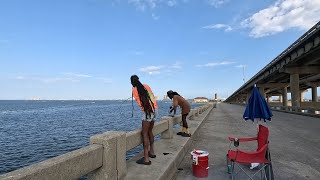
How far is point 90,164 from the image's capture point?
12.4 ft

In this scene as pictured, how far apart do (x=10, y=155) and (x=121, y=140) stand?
18203 mm

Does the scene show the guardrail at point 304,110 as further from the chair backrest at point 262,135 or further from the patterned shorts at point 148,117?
the patterned shorts at point 148,117

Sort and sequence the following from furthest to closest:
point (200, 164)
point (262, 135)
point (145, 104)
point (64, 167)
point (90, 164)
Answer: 1. point (262, 135)
2. point (200, 164)
3. point (145, 104)
4. point (90, 164)
5. point (64, 167)

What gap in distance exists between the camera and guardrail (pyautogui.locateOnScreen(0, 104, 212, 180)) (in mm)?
2771

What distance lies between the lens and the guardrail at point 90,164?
2.77m

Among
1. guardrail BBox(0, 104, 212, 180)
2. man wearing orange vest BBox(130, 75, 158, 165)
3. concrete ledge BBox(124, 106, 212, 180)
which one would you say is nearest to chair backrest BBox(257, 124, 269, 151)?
concrete ledge BBox(124, 106, 212, 180)

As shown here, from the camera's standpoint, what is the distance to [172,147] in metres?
7.56

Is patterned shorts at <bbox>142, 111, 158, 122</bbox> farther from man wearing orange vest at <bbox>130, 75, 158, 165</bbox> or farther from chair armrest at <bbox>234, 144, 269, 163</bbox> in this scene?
chair armrest at <bbox>234, 144, 269, 163</bbox>

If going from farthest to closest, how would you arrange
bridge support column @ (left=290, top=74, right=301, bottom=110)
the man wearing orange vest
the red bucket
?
1. bridge support column @ (left=290, top=74, right=301, bottom=110)
2. the red bucket
3. the man wearing orange vest

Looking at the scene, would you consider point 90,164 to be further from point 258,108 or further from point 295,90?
point 295,90

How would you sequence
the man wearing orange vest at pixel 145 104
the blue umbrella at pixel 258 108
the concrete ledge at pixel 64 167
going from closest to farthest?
the concrete ledge at pixel 64 167 < the man wearing orange vest at pixel 145 104 < the blue umbrella at pixel 258 108

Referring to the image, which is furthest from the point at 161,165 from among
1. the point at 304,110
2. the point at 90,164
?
the point at 304,110

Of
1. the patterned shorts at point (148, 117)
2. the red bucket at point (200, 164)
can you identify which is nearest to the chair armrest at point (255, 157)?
the red bucket at point (200, 164)

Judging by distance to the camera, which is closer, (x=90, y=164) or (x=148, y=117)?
(x=90, y=164)
